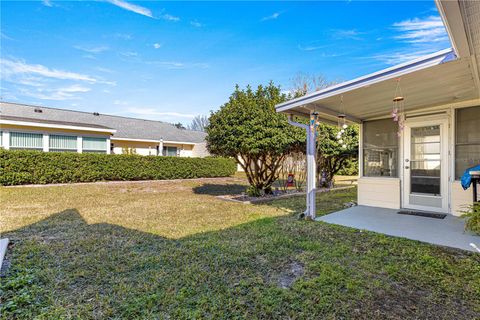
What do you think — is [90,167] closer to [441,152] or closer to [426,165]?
[426,165]

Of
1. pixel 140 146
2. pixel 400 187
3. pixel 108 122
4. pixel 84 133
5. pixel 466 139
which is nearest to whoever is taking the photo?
pixel 466 139

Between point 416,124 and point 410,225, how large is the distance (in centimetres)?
262

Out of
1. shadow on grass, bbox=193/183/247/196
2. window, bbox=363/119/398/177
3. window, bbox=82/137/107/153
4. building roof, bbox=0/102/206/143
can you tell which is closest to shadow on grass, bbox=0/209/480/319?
window, bbox=363/119/398/177

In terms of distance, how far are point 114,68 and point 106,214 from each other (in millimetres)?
8950

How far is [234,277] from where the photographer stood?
283 cm

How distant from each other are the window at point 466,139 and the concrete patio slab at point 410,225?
1.19m

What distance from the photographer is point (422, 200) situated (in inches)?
232

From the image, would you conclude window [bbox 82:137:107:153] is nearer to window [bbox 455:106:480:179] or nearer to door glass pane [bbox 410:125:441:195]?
door glass pane [bbox 410:125:441:195]

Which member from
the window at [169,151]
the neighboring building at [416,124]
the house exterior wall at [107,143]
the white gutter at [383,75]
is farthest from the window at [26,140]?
the white gutter at [383,75]

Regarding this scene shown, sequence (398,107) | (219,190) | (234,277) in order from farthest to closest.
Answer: (219,190) < (398,107) < (234,277)

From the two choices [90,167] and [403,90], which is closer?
[403,90]

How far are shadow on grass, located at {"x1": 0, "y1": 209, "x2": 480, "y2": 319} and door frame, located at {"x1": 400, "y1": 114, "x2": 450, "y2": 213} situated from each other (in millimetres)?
2620

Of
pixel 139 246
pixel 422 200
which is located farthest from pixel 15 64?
pixel 422 200

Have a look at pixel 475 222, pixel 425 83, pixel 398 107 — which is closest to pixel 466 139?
pixel 398 107
